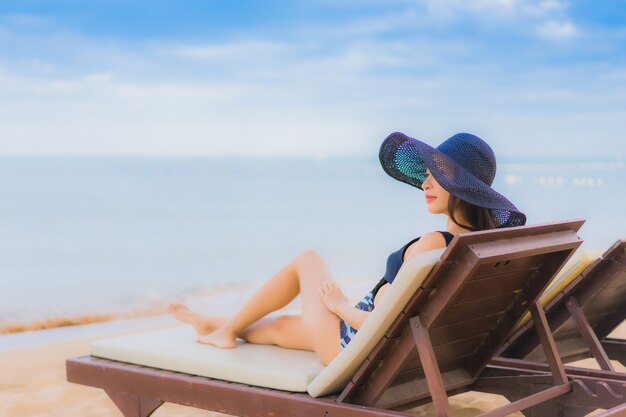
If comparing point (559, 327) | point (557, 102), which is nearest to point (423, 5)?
point (557, 102)

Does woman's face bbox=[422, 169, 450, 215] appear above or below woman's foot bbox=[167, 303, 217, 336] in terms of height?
→ above

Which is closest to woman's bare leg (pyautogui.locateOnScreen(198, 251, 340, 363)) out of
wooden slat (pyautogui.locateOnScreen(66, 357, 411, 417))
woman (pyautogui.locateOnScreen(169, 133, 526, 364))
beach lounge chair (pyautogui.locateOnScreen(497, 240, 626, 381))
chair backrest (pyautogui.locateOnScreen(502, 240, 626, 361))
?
woman (pyautogui.locateOnScreen(169, 133, 526, 364))

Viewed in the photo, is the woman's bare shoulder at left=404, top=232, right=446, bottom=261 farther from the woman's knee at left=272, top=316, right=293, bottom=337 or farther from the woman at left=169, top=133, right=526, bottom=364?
the woman's knee at left=272, top=316, right=293, bottom=337

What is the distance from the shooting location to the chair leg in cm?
327

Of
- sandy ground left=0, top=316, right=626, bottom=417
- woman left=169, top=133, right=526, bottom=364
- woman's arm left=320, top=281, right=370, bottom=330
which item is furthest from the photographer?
sandy ground left=0, top=316, right=626, bottom=417

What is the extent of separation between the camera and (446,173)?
2.88 meters

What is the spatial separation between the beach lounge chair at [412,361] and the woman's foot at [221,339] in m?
0.05

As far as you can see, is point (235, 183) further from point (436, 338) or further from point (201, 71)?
point (436, 338)

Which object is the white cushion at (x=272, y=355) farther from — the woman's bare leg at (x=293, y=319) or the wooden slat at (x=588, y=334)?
the wooden slat at (x=588, y=334)

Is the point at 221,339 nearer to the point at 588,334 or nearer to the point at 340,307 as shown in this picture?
the point at 340,307

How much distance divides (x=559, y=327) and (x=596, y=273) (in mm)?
304

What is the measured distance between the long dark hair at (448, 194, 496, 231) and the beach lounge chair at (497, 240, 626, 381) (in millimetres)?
720

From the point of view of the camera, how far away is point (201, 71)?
4569 centimetres

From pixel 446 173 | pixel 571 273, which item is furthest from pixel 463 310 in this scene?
pixel 571 273
